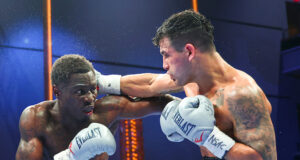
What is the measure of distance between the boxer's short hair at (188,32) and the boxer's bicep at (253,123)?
40cm

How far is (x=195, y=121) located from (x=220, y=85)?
363 mm

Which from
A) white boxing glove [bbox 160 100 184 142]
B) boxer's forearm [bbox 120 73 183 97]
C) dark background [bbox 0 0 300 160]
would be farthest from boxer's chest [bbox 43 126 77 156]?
dark background [bbox 0 0 300 160]

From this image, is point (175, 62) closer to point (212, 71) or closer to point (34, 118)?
point (212, 71)

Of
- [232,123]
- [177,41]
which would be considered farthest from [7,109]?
[232,123]

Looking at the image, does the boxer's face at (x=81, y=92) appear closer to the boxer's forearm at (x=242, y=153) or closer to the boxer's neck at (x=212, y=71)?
the boxer's neck at (x=212, y=71)

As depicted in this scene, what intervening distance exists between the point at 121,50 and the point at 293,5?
10.3 feet

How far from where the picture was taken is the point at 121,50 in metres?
4.80

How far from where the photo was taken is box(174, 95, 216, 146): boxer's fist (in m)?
2.05

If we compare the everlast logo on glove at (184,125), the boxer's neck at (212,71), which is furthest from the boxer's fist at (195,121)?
the boxer's neck at (212,71)

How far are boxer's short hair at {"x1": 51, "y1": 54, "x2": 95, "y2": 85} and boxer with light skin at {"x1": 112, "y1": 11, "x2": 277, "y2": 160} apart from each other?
0.52 m

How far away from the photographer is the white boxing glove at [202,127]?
2.05 m

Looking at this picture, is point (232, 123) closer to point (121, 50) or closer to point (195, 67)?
point (195, 67)

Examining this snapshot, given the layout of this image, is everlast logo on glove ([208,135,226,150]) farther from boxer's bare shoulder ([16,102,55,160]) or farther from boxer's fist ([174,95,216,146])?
boxer's bare shoulder ([16,102,55,160])

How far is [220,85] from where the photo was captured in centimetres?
230
